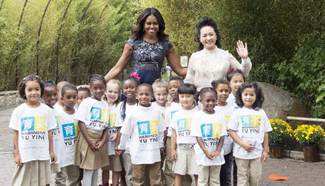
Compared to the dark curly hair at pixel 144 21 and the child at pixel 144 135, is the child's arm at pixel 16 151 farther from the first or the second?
the dark curly hair at pixel 144 21

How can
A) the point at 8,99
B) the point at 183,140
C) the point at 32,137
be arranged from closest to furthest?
1. the point at 32,137
2. the point at 183,140
3. the point at 8,99

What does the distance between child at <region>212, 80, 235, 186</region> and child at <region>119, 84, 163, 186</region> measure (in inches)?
21.5

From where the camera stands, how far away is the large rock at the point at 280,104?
908 cm

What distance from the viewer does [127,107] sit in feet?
16.7

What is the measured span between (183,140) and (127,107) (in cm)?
65

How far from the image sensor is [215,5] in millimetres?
12016

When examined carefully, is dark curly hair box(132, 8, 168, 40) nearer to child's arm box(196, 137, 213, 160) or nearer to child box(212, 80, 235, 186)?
child box(212, 80, 235, 186)

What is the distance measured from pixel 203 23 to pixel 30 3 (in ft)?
51.4

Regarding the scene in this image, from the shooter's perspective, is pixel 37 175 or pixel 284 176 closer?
pixel 37 175

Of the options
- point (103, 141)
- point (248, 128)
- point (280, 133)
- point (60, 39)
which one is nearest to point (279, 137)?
point (280, 133)

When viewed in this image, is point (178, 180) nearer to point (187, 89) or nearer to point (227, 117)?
point (227, 117)

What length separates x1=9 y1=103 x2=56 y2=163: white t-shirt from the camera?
4.41 metres

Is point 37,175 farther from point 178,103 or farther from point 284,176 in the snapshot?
point 284,176

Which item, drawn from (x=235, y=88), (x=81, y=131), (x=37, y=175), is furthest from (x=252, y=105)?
(x=37, y=175)
